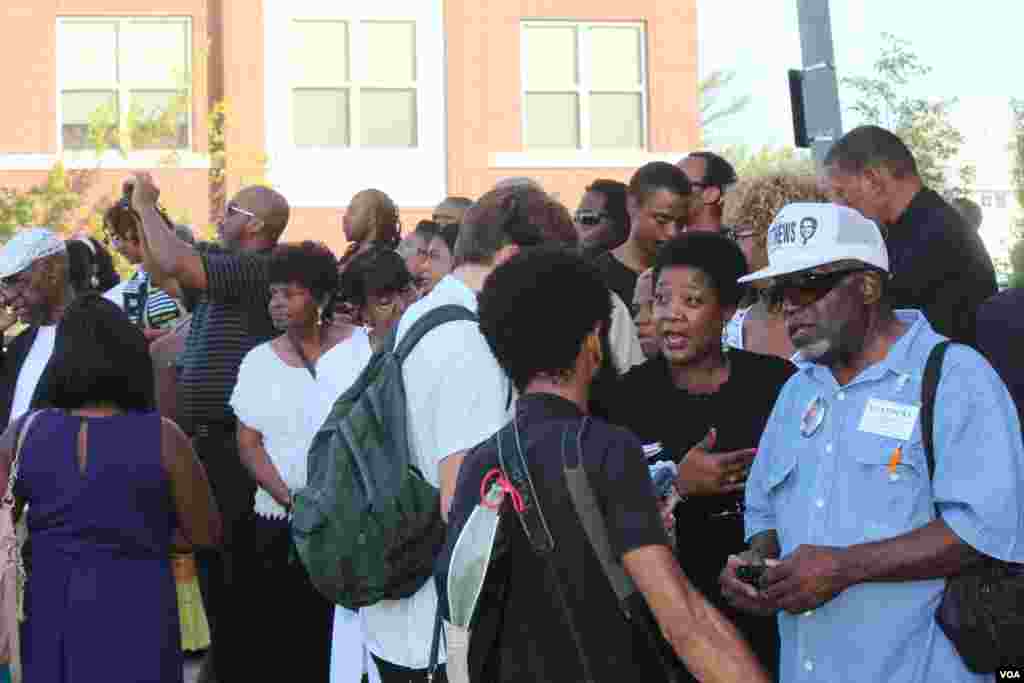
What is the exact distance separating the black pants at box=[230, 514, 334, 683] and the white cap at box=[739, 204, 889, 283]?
3.66 meters

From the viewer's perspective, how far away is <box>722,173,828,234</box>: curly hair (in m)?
5.74

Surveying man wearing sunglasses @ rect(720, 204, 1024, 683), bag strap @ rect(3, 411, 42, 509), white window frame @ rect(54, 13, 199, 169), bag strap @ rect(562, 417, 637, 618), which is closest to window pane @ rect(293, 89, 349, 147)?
white window frame @ rect(54, 13, 199, 169)

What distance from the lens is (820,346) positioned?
12.9 feet

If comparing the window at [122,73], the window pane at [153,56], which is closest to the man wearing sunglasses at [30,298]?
the window at [122,73]

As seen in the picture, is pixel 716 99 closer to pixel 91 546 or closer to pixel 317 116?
pixel 317 116

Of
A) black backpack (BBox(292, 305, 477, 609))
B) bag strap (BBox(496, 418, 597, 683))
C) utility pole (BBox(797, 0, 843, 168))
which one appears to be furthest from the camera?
utility pole (BBox(797, 0, 843, 168))

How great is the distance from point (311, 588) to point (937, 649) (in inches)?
153

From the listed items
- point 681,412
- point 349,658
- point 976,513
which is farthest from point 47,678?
point 976,513

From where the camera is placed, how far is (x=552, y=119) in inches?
1006

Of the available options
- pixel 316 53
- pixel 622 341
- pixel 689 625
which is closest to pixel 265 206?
pixel 622 341

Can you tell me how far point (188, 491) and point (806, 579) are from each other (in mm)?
A: 2546

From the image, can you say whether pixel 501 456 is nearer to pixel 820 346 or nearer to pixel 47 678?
pixel 820 346

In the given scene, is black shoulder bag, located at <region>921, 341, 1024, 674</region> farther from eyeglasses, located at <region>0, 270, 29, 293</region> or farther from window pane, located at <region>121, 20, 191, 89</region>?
window pane, located at <region>121, 20, 191, 89</region>

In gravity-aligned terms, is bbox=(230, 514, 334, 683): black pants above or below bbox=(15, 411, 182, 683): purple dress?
below
